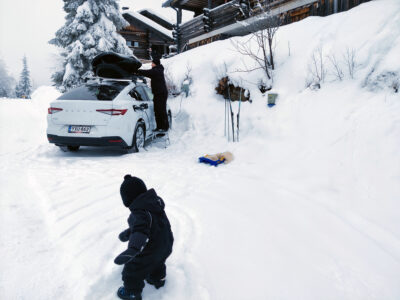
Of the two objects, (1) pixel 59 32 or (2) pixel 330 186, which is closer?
(2) pixel 330 186

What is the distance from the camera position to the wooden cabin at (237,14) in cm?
845

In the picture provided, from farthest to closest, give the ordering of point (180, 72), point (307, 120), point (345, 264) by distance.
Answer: point (180, 72)
point (307, 120)
point (345, 264)

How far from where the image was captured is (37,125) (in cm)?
828

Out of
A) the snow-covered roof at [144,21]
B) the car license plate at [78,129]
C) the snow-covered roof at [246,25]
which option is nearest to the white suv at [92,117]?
the car license plate at [78,129]

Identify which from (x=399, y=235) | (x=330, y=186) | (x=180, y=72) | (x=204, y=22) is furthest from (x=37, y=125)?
(x=204, y=22)

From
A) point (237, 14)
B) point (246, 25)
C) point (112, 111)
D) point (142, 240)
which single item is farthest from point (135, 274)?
point (237, 14)

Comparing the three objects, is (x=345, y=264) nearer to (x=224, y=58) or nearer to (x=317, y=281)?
(x=317, y=281)

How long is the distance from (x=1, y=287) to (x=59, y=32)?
43.6 feet

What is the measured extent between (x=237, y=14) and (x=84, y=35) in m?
7.50

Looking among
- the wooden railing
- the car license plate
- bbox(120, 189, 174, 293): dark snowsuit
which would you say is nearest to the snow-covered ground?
bbox(120, 189, 174, 293): dark snowsuit

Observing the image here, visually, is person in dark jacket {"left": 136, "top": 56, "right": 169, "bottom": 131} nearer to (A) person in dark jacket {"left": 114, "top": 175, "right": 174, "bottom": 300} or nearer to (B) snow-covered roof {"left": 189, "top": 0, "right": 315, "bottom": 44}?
(B) snow-covered roof {"left": 189, "top": 0, "right": 315, "bottom": 44}

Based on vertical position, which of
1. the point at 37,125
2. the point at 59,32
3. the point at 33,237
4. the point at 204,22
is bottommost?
the point at 33,237

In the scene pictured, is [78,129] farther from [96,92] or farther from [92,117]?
[96,92]

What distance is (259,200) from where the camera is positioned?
3.32 metres
